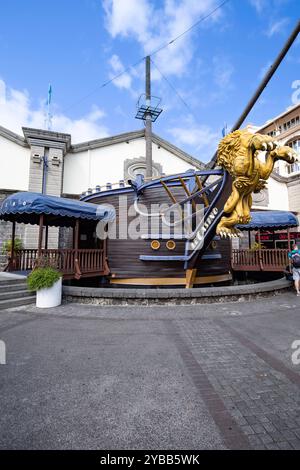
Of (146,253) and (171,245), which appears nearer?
(171,245)

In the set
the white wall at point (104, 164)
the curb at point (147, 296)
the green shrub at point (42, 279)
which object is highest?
the white wall at point (104, 164)

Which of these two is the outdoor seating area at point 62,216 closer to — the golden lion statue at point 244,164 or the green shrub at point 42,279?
the green shrub at point 42,279

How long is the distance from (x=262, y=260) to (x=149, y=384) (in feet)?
36.8

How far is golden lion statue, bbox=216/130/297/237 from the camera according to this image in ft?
21.5

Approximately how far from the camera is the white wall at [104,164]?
1622 cm

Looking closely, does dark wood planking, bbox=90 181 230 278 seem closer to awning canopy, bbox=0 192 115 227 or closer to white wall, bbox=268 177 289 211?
awning canopy, bbox=0 192 115 227

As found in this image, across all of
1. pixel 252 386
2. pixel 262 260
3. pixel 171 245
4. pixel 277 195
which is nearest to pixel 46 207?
pixel 171 245

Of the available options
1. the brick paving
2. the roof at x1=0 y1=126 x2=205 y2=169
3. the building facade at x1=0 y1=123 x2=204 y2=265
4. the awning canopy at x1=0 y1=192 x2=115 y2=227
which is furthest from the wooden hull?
the roof at x1=0 y1=126 x2=205 y2=169

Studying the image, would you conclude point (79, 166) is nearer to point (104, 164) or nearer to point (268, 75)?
point (104, 164)

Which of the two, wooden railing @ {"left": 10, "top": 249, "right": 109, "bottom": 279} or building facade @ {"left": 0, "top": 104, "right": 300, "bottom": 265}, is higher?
building facade @ {"left": 0, "top": 104, "right": 300, "bottom": 265}

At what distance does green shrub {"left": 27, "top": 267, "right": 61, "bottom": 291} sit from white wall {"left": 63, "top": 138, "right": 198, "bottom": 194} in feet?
32.0

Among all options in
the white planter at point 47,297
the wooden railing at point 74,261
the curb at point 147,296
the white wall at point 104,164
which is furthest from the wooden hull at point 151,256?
the white wall at point 104,164

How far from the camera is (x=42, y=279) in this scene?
23.1 ft

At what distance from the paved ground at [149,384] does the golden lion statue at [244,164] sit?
3.05m
